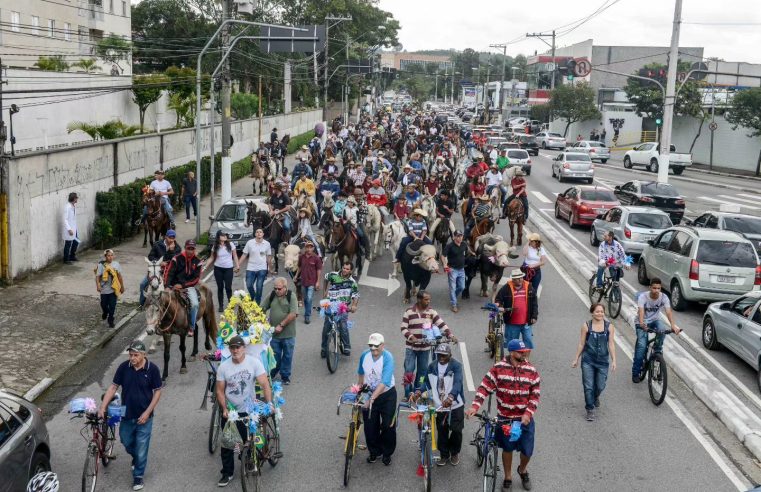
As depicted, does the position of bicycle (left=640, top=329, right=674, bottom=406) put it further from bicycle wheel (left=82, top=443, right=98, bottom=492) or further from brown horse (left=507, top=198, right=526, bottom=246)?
brown horse (left=507, top=198, right=526, bottom=246)

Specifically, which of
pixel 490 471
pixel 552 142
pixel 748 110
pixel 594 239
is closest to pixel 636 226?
pixel 594 239

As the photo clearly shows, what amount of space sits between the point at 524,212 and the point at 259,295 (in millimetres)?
9595

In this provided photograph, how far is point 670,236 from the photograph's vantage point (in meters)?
19.0

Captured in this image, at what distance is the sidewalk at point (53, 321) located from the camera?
1334 centimetres

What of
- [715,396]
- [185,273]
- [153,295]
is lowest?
[715,396]

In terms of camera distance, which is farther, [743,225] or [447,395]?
[743,225]

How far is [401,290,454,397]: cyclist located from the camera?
444 inches

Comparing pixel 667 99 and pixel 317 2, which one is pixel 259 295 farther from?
pixel 317 2

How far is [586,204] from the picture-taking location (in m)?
28.0

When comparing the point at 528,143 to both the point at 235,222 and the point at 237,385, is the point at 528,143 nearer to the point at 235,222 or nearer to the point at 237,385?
the point at 235,222

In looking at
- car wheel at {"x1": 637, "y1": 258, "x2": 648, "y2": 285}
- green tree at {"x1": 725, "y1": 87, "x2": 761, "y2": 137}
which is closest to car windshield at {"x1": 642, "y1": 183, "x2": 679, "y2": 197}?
car wheel at {"x1": 637, "y1": 258, "x2": 648, "y2": 285}

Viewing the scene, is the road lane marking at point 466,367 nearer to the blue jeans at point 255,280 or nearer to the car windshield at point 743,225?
the blue jeans at point 255,280

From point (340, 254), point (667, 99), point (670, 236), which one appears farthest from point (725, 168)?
point (340, 254)

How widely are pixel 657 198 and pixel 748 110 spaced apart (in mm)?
28036
